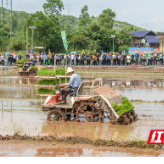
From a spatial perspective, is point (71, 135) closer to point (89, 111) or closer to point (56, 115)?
point (89, 111)

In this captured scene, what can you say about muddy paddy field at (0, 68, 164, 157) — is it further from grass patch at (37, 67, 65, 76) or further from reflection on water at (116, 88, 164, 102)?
reflection on water at (116, 88, 164, 102)

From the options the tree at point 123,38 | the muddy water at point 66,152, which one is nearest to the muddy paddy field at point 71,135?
the muddy water at point 66,152

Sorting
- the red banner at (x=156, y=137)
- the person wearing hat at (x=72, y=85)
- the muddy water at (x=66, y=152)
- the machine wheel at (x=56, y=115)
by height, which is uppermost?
the person wearing hat at (x=72, y=85)

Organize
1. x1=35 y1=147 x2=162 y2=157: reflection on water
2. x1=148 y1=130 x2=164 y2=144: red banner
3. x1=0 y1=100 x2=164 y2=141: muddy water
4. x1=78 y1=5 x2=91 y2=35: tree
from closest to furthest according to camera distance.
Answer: x1=148 y1=130 x2=164 y2=144: red banner, x1=35 y1=147 x2=162 y2=157: reflection on water, x1=0 y1=100 x2=164 y2=141: muddy water, x1=78 y1=5 x2=91 y2=35: tree

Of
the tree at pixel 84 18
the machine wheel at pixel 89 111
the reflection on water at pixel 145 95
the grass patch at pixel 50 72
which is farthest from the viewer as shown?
the tree at pixel 84 18

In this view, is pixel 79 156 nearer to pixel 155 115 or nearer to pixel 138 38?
pixel 155 115

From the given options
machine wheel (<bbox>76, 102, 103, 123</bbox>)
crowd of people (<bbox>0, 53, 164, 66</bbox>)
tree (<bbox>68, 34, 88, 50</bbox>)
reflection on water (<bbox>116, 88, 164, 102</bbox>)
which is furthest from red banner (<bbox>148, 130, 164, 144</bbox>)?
tree (<bbox>68, 34, 88, 50</bbox>)

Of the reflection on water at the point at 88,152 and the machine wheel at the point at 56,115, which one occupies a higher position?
the machine wheel at the point at 56,115

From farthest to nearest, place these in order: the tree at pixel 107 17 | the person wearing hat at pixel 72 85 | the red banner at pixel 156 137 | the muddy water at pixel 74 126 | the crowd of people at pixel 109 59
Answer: the tree at pixel 107 17
the crowd of people at pixel 109 59
the person wearing hat at pixel 72 85
the muddy water at pixel 74 126
the red banner at pixel 156 137

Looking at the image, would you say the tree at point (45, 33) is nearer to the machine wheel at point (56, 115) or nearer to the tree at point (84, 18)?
the tree at point (84, 18)

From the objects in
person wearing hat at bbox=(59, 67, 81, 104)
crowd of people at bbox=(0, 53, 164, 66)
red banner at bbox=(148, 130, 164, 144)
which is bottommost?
red banner at bbox=(148, 130, 164, 144)

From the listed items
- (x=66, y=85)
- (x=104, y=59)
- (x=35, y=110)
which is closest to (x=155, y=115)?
(x=66, y=85)

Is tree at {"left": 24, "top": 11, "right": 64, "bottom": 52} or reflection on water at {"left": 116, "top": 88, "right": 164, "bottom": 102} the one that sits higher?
tree at {"left": 24, "top": 11, "right": 64, "bottom": 52}

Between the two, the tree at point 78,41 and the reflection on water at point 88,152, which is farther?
the tree at point 78,41
